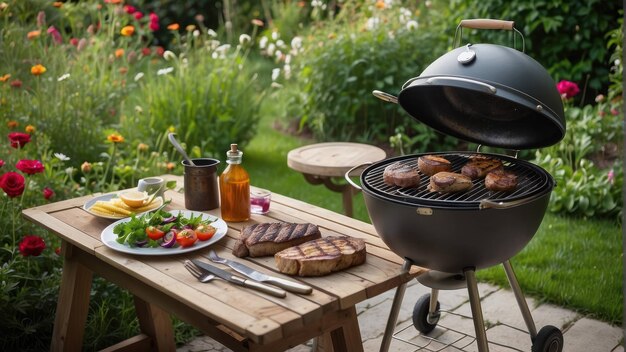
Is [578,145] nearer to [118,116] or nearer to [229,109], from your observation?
[229,109]

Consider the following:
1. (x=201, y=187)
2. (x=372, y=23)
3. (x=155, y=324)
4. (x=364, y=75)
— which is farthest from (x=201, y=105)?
(x=201, y=187)

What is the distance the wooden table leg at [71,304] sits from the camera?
3.01 meters

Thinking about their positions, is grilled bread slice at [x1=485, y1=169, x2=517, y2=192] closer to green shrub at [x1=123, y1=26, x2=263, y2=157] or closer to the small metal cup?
the small metal cup

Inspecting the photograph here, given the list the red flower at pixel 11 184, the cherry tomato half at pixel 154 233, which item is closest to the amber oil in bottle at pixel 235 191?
the cherry tomato half at pixel 154 233

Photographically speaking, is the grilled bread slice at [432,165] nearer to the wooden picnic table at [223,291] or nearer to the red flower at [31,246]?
the wooden picnic table at [223,291]

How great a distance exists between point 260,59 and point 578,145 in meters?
4.98

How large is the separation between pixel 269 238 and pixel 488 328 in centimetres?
155

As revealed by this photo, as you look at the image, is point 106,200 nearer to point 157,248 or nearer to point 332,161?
Answer: point 157,248

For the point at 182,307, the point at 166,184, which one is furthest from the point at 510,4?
the point at 182,307

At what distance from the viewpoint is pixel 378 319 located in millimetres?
3771

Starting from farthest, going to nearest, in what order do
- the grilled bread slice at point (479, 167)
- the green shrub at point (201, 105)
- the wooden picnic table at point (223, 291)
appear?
the green shrub at point (201, 105)
the grilled bread slice at point (479, 167)
the wooden picnic table at point (223, 291)

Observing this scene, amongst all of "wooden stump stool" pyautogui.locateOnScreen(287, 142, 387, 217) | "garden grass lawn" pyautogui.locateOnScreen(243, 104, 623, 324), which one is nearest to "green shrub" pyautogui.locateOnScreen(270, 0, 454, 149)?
"garden grass lawn" pyautogui.locateOnScreen(243, 104, 623, 324)

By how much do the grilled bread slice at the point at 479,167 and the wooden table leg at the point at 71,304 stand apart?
1.56 meters

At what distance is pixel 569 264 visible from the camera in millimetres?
4266
